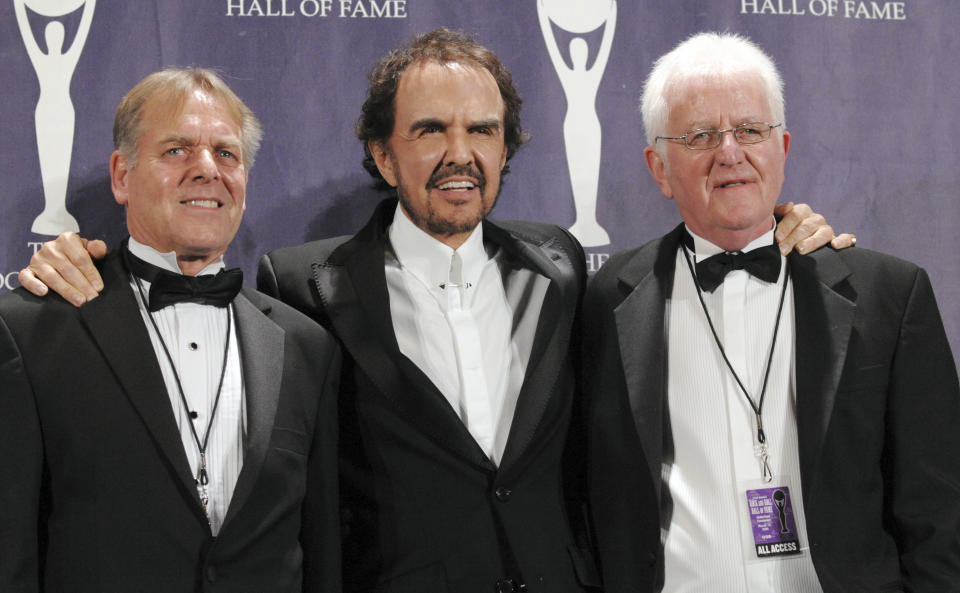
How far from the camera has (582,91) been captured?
11.8 ft

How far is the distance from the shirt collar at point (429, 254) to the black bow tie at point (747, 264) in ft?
2.33

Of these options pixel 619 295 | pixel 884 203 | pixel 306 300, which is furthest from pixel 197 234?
pixel 884 203

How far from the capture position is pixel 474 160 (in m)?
2.89

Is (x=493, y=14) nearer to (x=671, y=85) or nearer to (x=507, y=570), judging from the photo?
(x=671, y=85)

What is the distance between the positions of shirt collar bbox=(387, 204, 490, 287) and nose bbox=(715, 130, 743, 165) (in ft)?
2.59

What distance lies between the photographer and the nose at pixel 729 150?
2.66 m

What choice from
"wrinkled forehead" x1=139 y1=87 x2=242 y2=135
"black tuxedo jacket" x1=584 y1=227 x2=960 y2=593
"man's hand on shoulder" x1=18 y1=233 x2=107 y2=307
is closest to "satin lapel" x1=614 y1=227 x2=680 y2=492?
"black tuxedo jacket" x1=584 y1=227 x2=960 y2=593

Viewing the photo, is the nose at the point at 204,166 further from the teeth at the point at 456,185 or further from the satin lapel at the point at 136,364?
the teeth at the point at 456,185

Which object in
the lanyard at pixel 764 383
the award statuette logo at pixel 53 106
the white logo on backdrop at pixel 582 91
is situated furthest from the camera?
the white logo on backdrop at pixel 582 91

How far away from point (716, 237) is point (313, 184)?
148cm

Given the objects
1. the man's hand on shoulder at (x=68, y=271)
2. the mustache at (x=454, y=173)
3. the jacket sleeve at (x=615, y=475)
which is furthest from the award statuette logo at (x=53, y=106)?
the jacket sleeve at (x=615, y=475)

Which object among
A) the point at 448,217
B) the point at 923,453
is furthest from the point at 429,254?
the point at 923,453

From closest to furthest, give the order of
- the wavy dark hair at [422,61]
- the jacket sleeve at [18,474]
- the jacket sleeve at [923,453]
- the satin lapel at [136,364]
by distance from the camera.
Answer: the jacket sleeve at [18,474], the satin lapel at [136,364], the jacket sleeve at [923,453], the wavy dark hair at [422,61]

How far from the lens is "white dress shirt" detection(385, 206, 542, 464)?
2756 mm
